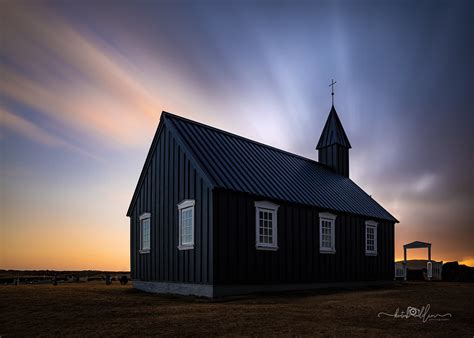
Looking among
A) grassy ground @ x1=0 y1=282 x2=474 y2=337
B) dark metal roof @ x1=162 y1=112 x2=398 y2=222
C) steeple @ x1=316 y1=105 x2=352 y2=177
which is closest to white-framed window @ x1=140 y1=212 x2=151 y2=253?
dark metal roof @ x1=162 y1=112 x2=398 y2=222

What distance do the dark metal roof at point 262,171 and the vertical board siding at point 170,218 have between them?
745 millimetres

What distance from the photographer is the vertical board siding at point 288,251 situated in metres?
16.4

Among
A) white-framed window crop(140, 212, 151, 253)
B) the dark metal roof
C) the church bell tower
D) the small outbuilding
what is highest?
the church bell tower

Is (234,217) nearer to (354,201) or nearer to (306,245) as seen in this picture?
(306,245)

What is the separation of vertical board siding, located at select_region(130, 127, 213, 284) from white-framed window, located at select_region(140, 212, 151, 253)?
0.29 metres

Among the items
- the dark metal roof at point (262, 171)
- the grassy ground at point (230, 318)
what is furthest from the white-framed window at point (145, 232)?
the grassy ground at point (230, 318)

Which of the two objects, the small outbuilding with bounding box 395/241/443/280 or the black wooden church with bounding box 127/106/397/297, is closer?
the black wooden church with bounding box 127/106/397/297

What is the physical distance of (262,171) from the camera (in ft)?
66.9

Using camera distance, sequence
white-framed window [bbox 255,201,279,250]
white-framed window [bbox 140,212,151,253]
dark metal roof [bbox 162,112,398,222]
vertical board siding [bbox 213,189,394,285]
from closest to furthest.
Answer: vertical board siding [bbox 213,189,394,285]
white-framed window [bbox 255,201,279,250]
dark metal roof [bbox 162,112,398,222]
white-framed window [bbox 140,212,151,253]

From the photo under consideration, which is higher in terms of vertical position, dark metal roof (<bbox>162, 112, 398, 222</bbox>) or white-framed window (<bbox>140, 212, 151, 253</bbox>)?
dark metal roof (<bbox>162, 112, 398, 222</bbox>)

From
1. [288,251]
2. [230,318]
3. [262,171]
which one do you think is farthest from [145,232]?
[230,318]

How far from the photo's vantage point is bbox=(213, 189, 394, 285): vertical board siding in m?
16.4

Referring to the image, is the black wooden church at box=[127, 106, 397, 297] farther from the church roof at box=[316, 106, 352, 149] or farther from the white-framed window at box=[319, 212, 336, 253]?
the church roof at box=[316, 106, 352, 149]

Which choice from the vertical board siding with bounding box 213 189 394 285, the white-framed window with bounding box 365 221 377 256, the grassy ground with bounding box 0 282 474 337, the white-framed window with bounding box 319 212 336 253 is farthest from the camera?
the white-framed window with bounding box 365 221 377 256
